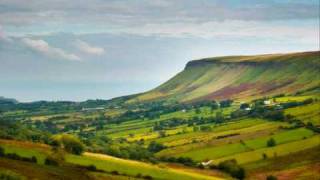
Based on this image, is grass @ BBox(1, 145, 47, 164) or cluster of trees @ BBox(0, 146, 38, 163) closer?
cluster of trees @ BBox(0, 146, 38, 163)

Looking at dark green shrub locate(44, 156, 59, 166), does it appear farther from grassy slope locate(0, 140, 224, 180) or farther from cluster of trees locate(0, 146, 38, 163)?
cluster of trees locate(0, 146, 38, 163)

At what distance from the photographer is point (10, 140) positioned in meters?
193

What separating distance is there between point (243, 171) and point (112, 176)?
53989 millimetres

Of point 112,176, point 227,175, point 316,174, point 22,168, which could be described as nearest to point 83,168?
point 112,176

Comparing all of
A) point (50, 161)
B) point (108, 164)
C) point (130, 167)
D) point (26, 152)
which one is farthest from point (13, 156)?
point (130, 167)

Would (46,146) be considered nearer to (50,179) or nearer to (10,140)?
(10,140)

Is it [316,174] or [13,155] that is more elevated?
[13,155]

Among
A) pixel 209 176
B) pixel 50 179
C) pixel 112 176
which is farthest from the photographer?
pixel 209 176

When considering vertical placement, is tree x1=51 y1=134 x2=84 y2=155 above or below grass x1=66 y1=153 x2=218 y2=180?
above

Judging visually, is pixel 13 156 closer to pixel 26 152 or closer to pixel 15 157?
pixel 15 157

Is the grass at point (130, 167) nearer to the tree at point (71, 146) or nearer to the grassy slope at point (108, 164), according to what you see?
the grassy slope at point (108, 164)

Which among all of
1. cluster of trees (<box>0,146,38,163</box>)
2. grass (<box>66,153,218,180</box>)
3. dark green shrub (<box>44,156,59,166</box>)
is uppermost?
cluster of trees (<box>0,146,38,163</box>)

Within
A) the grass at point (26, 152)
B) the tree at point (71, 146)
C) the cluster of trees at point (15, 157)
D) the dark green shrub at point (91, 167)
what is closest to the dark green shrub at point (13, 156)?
the cluster of trees at point (15, 157)

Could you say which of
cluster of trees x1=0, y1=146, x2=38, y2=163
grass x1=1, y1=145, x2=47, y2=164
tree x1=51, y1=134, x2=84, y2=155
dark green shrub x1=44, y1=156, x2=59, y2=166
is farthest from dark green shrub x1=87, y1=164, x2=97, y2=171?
tree x1=51, y1=134, x2=84, y2=155
